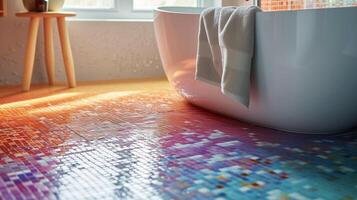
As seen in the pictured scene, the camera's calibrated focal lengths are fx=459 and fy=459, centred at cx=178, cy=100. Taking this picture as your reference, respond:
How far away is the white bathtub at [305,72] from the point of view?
1529 mm

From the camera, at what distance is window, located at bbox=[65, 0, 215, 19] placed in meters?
3.41

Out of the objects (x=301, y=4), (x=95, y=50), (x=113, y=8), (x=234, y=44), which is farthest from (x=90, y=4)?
(x=234, y=44)

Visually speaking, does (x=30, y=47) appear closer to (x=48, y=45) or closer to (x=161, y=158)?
(x=48, y=45)

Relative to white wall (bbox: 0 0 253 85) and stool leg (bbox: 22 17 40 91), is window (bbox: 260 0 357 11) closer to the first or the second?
white wall (bbox: 0 0 253 85)

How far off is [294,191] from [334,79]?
0.55 meters

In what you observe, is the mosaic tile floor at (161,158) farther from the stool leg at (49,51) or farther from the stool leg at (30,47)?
the stool leg at (49,51)

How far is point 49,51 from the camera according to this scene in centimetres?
303

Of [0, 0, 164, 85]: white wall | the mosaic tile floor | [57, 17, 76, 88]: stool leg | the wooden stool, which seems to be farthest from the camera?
[0, 0, 164, 85]: white wall

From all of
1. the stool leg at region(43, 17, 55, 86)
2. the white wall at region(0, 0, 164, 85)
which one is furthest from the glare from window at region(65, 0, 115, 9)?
the stool leg at region(43, 17, 55, 86)

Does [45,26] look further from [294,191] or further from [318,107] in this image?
[294,191]

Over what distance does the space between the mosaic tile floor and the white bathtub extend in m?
0.07

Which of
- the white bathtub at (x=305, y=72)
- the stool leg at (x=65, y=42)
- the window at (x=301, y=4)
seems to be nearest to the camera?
the white bathtub at (x=305, y=72)

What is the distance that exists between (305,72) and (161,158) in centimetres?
59

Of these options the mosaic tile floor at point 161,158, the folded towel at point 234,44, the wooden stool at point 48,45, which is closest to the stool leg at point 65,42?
the wooden stool at point 48,45
